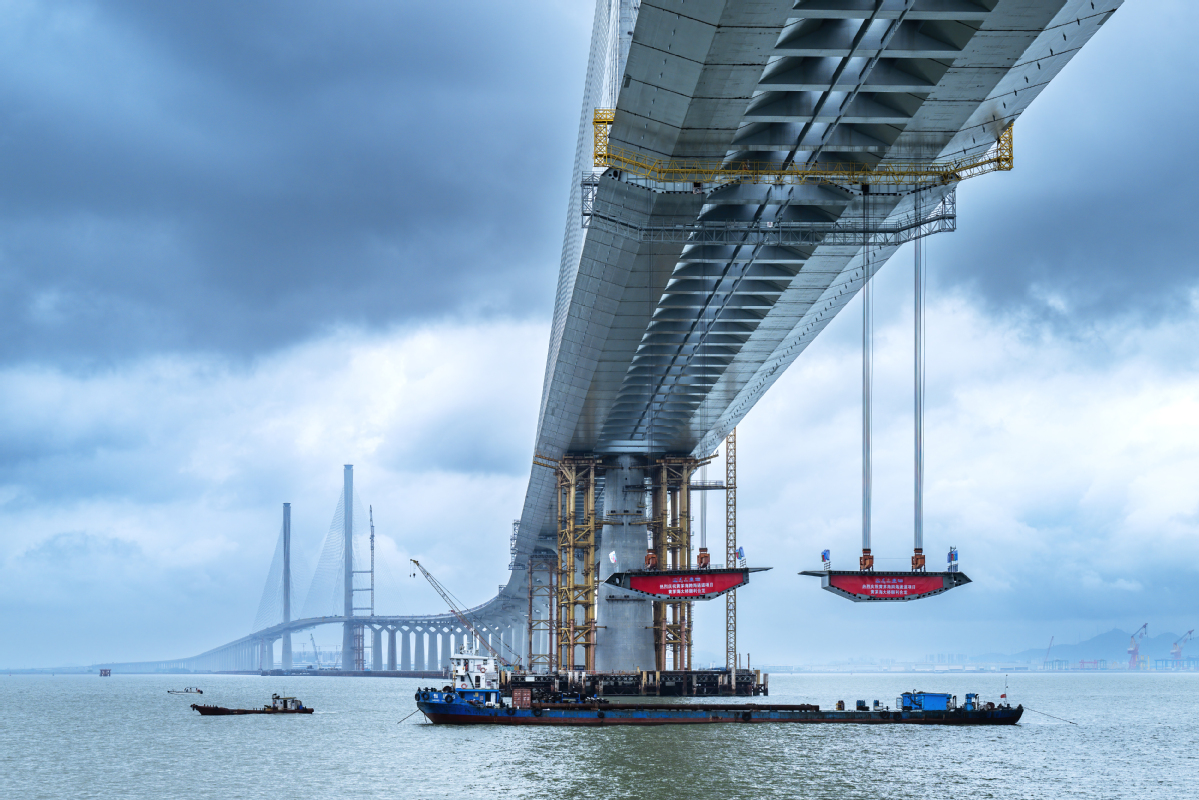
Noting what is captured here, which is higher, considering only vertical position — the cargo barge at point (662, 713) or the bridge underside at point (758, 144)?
the bridge underside at point (758, 144)

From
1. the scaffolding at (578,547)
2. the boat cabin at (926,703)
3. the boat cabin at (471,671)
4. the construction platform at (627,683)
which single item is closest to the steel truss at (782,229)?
the boat cabin at (926,703)

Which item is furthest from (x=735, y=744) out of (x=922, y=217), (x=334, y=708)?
(x=334, y=708)

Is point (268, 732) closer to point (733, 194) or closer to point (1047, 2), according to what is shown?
point (733, 194)

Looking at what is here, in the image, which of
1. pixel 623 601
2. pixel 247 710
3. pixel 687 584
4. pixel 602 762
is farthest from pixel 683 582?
pixel 247 710

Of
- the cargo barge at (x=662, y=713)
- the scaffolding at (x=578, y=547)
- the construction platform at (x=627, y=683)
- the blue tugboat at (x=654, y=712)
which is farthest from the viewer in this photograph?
the scaffolding at (x=578, y=547)

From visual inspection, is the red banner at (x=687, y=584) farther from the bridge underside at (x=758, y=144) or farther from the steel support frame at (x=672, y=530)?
the steel support frame at (x=672, y=530)

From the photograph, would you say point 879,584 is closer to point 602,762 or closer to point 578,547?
point 602,762

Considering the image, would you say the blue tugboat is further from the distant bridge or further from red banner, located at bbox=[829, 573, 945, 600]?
red banner, located at bbox=[829, 573, 945, 600]
